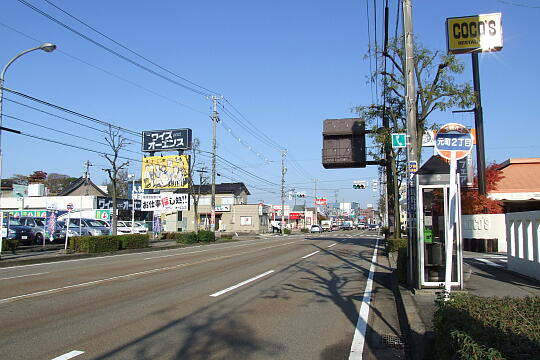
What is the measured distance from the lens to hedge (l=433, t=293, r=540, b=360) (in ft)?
11.4

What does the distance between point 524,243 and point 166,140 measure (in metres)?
41.7

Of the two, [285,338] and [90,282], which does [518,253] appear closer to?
[285,338]

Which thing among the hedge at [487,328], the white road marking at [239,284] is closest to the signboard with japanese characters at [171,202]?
the white road marking at [239,284]

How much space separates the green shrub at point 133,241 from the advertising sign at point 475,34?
20.1 metres

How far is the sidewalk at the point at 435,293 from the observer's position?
5.94 meters

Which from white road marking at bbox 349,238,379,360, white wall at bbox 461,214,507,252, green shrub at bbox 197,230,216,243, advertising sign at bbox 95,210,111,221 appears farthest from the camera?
advertising sign at bbox 95,210,111,221

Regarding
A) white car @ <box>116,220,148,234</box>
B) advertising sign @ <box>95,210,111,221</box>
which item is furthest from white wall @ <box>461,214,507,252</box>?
advertising sign @ <box>95,210,111,221</box>

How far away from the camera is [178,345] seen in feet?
20.1

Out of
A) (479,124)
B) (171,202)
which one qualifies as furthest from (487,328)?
(171,202)

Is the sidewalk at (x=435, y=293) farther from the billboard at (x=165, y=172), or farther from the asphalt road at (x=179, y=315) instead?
the billboard at (x=165, y=172)

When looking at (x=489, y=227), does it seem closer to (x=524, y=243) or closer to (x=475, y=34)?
(x=475, y=34)

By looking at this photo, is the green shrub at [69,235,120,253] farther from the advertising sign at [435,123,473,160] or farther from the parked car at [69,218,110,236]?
the advertising sign at [435,123,473,160]

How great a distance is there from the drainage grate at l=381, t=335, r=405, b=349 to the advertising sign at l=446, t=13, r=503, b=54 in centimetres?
1545

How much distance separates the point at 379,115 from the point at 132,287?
14.7m
